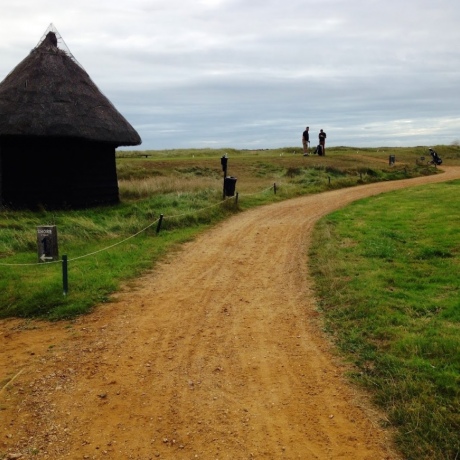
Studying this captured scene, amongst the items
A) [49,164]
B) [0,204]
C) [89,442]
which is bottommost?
[89,442]

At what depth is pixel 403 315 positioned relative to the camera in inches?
259

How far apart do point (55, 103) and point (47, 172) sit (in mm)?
2173

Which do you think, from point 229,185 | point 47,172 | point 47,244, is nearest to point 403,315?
point 47,244

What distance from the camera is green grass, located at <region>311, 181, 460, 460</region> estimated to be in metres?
4.34

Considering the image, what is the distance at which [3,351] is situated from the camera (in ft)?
20.5

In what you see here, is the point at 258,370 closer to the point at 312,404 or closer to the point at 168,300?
the point at 312,404

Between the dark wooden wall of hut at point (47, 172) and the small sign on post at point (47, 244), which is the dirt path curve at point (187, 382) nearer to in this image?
the small sign on post at point (47, 244)

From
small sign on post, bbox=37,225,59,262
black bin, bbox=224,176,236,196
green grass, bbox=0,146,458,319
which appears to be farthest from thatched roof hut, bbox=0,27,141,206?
small sign on post, bbox=37,225,59,262

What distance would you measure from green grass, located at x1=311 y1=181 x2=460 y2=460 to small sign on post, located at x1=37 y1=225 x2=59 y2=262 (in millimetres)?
5106

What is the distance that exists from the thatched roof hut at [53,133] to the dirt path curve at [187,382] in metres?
8.76

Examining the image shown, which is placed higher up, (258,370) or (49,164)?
(49,164)

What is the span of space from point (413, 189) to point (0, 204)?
16587 mm

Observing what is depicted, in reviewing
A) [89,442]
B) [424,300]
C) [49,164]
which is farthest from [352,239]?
[49,164]

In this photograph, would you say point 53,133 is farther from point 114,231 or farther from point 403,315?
point 403,315
